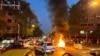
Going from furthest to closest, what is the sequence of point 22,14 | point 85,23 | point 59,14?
point 85,23 < point 22,14 < point 59,14

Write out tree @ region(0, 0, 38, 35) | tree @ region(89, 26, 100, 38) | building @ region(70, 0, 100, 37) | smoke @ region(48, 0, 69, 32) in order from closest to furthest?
smoke @ region(48, 0, 69, 32), tree @ region(0, 0, 38, 35), tree @ region(89, 26, 100, 38), building @ region(70, 0, 100, 37)

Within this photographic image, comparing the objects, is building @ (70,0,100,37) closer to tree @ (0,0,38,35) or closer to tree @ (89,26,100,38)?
tree @ (89,26,100,38)

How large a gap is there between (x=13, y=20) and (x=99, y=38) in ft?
99.2

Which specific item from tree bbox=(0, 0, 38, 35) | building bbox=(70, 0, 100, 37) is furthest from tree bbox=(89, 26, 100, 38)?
tree bbox=(0, 0, 38, 35)

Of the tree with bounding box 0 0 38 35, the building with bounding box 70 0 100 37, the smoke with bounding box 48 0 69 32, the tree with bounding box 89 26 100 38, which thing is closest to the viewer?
the smoke with bounding box 48 0 69 32

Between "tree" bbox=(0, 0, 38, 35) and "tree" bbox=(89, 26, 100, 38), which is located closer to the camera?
"tree" bbox=(0, 0, 38, 35)

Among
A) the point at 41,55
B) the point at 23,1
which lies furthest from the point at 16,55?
the point at 23,1

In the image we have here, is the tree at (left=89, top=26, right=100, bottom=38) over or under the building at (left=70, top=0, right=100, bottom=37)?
under

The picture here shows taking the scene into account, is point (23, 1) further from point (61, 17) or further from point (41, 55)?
point (41, 55)

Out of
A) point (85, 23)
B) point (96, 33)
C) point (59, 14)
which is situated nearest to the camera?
point (59, 14)

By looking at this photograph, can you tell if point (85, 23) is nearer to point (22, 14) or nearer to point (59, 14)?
point (22, 14)

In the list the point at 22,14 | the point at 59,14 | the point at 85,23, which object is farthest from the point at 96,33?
the point at 59,14

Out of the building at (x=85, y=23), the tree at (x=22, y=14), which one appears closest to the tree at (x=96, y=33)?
the building at (x=85, y=23)

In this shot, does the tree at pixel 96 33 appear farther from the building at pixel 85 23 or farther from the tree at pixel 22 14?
the tree at pixel 22 14
